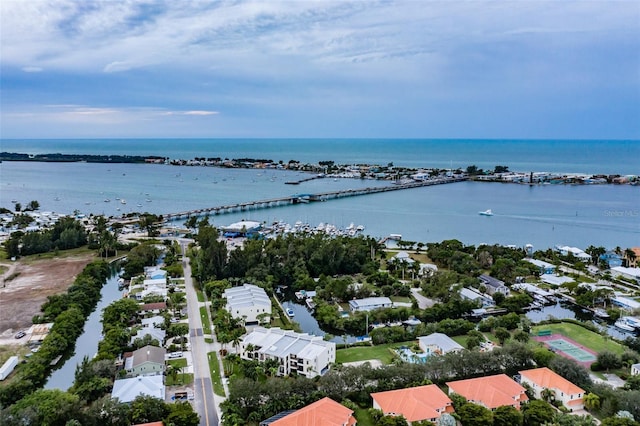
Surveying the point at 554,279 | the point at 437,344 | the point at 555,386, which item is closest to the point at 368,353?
the point at 437,344

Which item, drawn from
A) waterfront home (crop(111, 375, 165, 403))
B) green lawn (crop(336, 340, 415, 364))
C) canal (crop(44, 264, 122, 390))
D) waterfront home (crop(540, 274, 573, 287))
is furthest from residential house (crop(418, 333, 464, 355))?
canal (crop(44, 264, 122, 390))

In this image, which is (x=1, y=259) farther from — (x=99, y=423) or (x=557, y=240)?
(x=557, y=240)

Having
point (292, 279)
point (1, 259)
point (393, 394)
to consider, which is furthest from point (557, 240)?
point (1, 259)

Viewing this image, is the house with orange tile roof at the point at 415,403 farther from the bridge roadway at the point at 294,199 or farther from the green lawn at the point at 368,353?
the bridge roadway at the point at 294,199

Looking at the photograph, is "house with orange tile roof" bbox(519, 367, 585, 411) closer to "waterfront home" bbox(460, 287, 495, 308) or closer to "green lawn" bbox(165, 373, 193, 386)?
"waterfront home" bbox(460, 287, 495, 308)

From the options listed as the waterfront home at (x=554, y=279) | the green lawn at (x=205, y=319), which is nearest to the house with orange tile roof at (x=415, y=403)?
the green lawn at (x=205, y=319)

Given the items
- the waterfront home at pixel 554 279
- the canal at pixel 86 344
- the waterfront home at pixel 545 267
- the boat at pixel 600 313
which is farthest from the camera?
the waterfront home at pixel 545 267

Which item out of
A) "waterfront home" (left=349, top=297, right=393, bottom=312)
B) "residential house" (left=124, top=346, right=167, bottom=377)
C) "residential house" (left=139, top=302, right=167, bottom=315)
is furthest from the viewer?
"waterfront home" (left=349, top=297, right=393, bottom=312)
